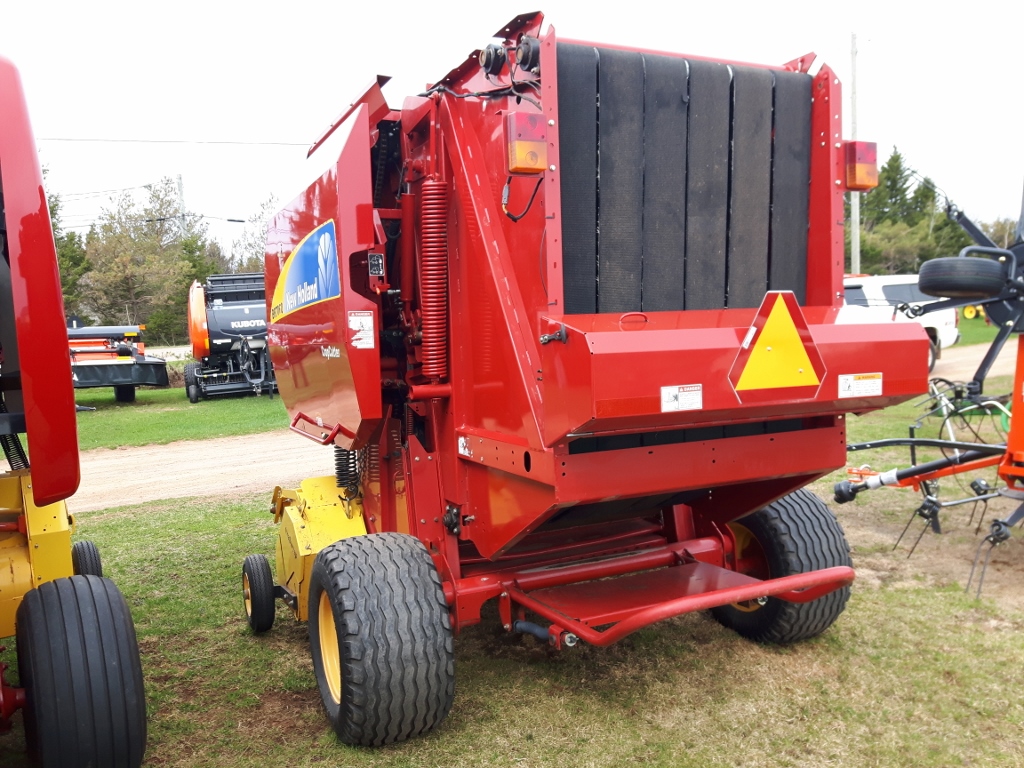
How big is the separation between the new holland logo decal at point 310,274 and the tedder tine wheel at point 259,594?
1390 millimetres

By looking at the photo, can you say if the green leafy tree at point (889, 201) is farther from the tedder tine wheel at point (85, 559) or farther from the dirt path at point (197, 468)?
the tedder tine wheel at point (85, 559)

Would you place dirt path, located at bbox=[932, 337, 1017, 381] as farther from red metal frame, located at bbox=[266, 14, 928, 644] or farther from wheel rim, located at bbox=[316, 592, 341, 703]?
wheel rim, located at bbox=[316, 592, 341, 703]

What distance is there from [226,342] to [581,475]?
14861 mm

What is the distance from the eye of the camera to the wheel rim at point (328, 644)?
11.4ft

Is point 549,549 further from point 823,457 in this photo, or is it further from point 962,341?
point 962,341

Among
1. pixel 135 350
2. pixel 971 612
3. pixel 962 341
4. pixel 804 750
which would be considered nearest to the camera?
pixel 804 750

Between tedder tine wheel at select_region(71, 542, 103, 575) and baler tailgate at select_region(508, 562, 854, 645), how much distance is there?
2.84 metres

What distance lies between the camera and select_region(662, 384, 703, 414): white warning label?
8.64 feet

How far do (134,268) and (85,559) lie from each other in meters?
25.6

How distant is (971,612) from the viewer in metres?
4.58

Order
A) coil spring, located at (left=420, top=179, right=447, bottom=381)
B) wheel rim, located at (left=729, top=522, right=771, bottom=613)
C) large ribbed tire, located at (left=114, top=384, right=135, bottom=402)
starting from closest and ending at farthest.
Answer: coil spring, located at (left=420, top=179, right=447, bottom=381)
wheel rim, located at (left=729, top=522, right=771, bottom=613)
large ribbed tire, located at (left=114, top=384, right=135, bottom=402)

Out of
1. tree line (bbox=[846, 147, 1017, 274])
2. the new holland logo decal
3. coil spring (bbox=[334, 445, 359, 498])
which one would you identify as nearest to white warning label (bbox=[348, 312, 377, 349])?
the new holland logo decal

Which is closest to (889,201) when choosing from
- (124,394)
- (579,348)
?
(124,394)

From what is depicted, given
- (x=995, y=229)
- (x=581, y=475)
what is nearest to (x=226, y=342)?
(x=581, y=475)
